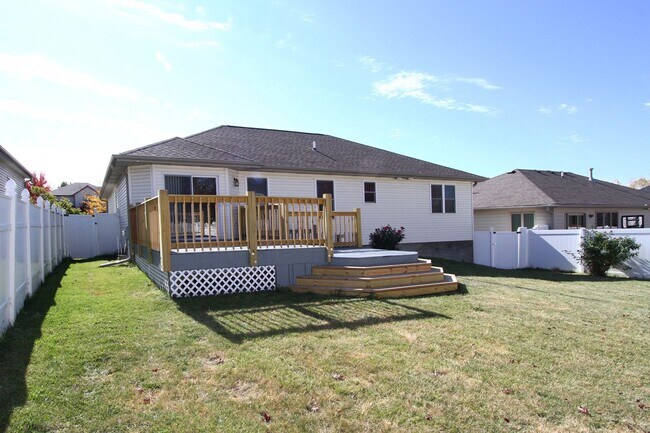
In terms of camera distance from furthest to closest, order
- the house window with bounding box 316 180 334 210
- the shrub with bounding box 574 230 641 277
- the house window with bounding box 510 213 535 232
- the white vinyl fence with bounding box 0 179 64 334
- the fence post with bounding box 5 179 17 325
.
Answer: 1. the house window with bounding box 510 213 535 232
2. the house window with bounding box 316 180 334 210
3. the shrub with bounding box 574 230 641 277
4. the fence post with bounding box 5 179 17 325
5. the white vinyl fence with bounding box 0 179 64 334

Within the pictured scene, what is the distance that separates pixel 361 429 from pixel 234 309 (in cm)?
363

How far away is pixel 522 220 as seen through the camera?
1806cm

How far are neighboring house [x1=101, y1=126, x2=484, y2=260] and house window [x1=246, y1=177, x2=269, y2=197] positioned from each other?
0.11 feet

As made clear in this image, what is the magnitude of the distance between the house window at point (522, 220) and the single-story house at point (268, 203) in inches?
157

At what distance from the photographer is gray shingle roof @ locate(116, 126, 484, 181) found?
10665 mm

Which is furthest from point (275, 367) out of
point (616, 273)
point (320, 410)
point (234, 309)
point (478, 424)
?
point (616, 273)

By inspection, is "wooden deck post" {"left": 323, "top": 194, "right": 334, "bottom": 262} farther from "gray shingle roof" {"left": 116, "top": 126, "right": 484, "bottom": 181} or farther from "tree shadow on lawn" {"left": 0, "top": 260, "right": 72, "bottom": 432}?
"tree shadow on lawn" {"left": 0, "top": 260, "right": 72, "bottom": 432}

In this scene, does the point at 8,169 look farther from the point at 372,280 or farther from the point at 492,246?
the point at 492,246

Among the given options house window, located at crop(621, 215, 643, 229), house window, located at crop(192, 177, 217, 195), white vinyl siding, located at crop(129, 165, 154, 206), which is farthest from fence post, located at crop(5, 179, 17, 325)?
house window, located at crop(621, 215, 643, 229)

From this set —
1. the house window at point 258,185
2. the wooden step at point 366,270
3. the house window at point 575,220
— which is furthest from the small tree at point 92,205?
the house window at point 575,220

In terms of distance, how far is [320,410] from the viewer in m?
2.76

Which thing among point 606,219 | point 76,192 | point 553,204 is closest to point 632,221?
point 606,219

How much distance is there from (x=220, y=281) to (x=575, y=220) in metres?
18.2

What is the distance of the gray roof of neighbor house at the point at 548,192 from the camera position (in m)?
17.6
